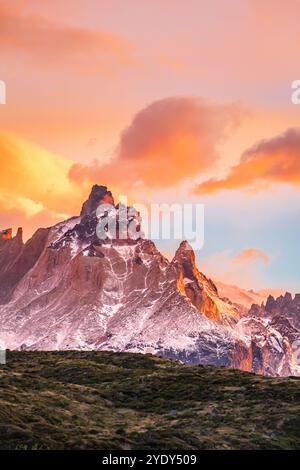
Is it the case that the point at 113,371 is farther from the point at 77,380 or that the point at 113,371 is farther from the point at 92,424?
the point at 92,424

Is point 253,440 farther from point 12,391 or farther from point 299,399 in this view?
point 12,391

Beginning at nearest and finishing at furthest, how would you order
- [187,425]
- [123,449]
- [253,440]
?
[123,449] → [253,440] → [187,425]

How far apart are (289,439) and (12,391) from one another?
32.1 m

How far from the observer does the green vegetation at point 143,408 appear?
7775 centimetres

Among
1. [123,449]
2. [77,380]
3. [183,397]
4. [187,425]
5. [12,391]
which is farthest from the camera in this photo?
[77,380]

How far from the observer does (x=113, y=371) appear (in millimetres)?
125062

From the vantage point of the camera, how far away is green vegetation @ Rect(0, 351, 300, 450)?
77.8 m

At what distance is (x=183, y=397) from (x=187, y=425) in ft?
57.0

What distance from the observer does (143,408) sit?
326 feet
